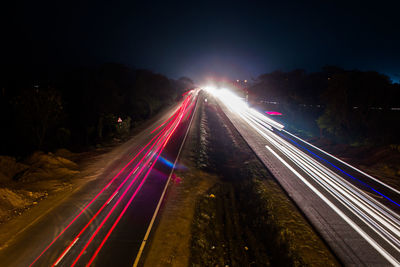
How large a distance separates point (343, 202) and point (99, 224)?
1280 centimetres

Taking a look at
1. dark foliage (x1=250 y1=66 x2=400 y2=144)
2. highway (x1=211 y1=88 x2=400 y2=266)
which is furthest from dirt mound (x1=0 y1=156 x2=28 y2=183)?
dark foliage (x1=250 y1=66 x2=400 y2=144)

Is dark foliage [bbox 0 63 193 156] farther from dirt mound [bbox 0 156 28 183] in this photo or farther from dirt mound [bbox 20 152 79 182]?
dirt mound [bbox 0 156 28 183]

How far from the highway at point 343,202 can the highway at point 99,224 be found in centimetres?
827

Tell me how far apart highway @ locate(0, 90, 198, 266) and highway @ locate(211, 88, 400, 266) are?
8273 millimetres

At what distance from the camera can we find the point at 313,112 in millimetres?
35875

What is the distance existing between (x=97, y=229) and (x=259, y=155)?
574 inches

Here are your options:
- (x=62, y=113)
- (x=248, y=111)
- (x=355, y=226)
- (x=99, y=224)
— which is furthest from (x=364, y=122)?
(x=62, y=113)

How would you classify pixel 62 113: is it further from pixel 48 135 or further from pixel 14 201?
pixel 14 201

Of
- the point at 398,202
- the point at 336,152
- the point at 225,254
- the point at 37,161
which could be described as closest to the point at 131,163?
the point at 37,161

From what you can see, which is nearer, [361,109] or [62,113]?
[62,113]

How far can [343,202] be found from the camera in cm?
1105

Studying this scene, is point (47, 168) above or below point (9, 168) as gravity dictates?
below

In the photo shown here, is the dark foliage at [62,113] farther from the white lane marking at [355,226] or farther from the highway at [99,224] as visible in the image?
the white lane marking at [355,226]

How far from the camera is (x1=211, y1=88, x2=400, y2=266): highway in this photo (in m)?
8.00
